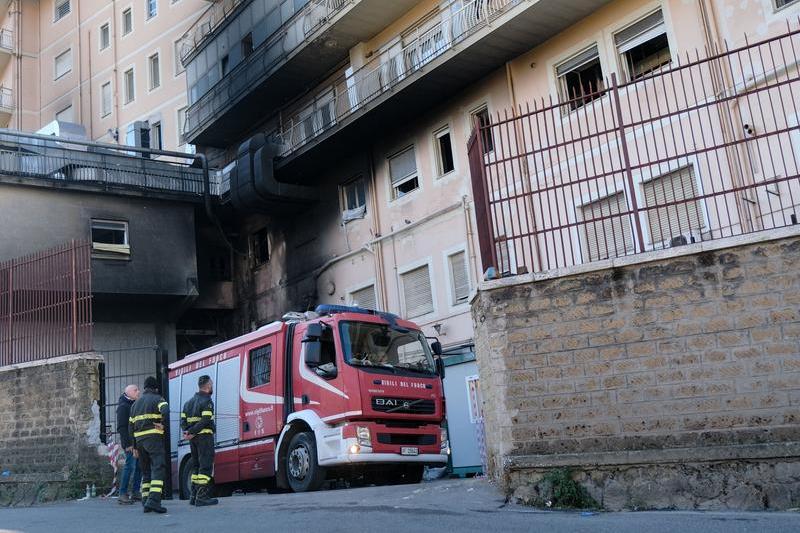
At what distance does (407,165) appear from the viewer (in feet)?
70.5

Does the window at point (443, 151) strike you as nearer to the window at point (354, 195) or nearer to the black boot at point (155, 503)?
the window at point (354, 195)

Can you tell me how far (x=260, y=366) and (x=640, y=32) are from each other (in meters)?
9.50

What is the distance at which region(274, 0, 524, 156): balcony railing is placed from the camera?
18188mm

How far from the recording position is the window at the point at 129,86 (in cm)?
3484

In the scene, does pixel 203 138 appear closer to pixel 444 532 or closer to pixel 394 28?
pixel 394 28

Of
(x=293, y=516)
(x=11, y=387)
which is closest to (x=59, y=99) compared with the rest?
(x=11, y=387)

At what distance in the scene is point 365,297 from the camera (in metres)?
22.5

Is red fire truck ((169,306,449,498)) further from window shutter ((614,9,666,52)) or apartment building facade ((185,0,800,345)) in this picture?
window shutter ((614,9,666,52))

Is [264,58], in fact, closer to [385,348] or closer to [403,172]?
[403,172]

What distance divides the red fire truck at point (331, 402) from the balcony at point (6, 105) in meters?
30.0

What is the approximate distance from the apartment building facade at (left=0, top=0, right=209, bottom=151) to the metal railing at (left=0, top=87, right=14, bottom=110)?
44 millimetres

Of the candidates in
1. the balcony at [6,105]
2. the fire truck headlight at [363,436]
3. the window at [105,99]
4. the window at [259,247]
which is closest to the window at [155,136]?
the window at [105,99]

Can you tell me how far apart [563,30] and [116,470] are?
39.3ft

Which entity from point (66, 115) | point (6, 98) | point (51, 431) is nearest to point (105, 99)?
point (66, 115)
